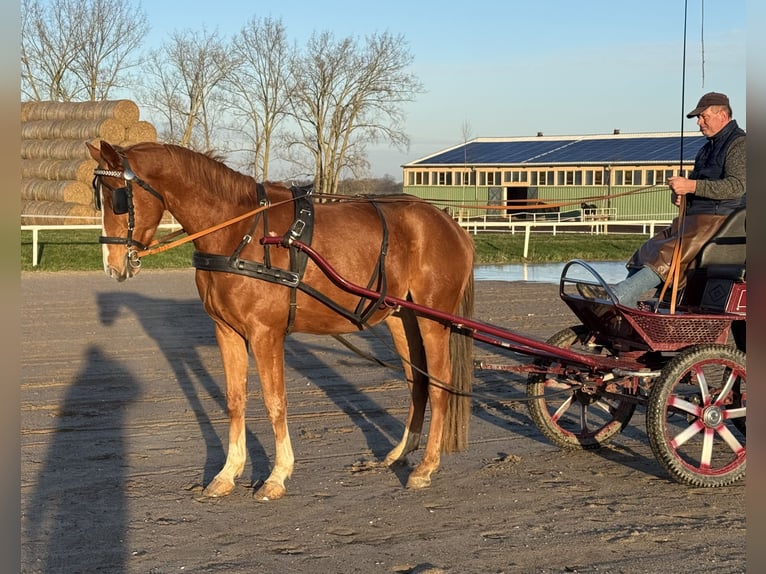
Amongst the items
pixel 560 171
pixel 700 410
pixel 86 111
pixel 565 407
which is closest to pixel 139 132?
pixel 86 111

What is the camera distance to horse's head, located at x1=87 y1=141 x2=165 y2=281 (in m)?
5.44

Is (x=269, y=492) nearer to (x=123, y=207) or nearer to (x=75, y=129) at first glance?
(x=123, y=207)

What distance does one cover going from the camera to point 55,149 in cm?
3278

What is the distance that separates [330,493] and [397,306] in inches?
50.2

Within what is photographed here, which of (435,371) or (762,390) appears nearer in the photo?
(762,390)

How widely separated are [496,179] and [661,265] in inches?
2151

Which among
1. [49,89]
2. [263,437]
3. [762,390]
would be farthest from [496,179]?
[762,390]

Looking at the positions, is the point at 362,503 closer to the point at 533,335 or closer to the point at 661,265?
the point at 661,265

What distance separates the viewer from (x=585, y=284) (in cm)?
651

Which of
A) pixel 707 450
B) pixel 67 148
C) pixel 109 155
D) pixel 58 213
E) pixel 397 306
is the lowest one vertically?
pixel 707 450

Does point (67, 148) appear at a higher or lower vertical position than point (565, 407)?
higher

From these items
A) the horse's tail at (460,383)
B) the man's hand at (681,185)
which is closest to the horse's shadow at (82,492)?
the horse's tail at (460,383)

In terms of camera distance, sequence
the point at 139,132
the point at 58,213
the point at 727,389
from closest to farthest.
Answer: the point at 727,389 → the point at 58,213 → the point at 139,132

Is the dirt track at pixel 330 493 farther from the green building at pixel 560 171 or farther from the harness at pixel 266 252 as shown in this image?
the green building at pixel 560 171
